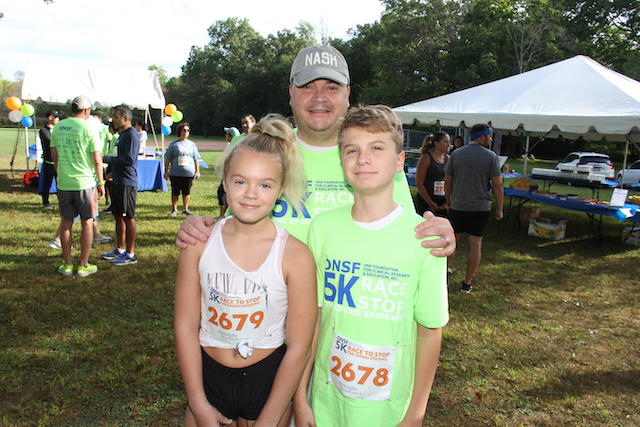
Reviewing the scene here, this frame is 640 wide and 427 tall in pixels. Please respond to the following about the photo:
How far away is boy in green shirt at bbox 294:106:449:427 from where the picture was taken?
4.73 ft

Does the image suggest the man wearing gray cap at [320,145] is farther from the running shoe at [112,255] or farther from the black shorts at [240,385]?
the running shoe at [112,255]

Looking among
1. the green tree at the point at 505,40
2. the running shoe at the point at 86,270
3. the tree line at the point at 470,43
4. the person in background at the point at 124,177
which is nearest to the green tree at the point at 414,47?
the tree line at the point at 470,43

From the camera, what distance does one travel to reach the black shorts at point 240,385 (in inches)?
60.0

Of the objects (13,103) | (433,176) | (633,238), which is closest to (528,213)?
(633,238)

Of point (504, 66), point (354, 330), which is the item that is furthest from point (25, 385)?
point (504, 66)

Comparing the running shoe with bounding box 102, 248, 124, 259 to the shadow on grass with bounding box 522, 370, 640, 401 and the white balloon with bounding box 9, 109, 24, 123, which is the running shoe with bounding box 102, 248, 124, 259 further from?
the white balloon with bounding box 9, 109, 24, 123

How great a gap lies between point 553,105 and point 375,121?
26.2ft

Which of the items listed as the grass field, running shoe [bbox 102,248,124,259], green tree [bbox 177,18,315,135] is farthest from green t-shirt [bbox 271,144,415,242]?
green tree [bbox 177,18,315,135]

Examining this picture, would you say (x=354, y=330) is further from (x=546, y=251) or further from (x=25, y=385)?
(x=546, y=251)

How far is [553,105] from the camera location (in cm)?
789

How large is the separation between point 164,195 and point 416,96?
2484 cm

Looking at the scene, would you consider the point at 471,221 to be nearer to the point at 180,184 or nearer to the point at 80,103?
the point at 80,103

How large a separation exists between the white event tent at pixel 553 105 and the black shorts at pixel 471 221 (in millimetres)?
3746

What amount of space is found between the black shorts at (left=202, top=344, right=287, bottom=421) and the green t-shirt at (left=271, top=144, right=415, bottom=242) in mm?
551
